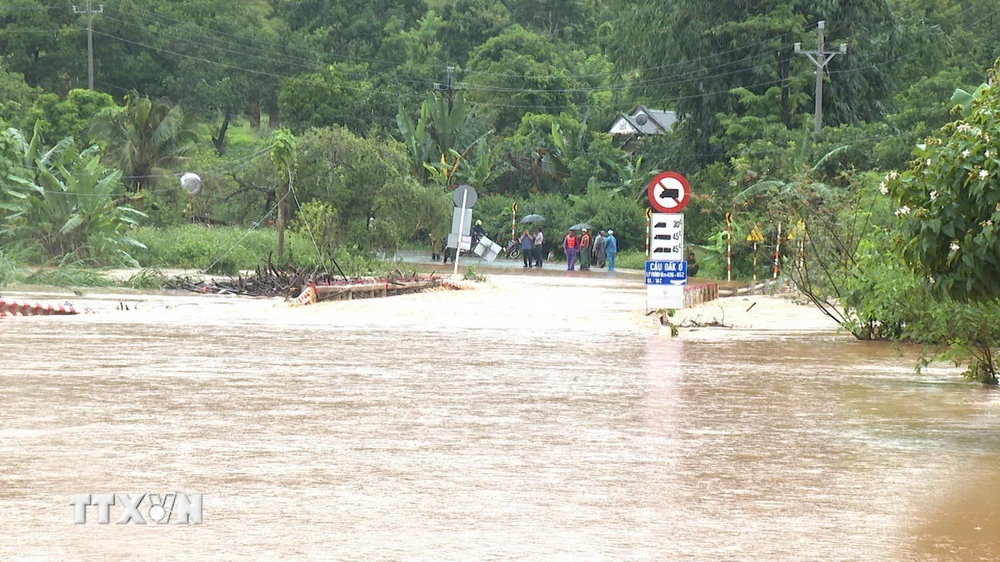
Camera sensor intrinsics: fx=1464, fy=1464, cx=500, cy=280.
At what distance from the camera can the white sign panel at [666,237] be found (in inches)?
912

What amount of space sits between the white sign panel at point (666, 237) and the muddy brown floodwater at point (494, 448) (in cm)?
323

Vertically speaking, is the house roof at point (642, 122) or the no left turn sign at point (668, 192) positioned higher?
the house roof at point (642, 122)

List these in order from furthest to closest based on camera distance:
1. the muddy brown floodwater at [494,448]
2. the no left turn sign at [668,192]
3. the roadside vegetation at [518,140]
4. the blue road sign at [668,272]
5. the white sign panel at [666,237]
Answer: the blue road sign at [668,272]
the white sign panel at [666,237]
the no left turn sign at [668,192]
the roadside vegetation at [518,140]
the muddy brown floodwater at [494,448]

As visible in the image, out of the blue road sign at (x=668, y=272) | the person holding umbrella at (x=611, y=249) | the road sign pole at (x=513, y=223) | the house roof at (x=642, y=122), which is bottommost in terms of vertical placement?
the blue road sign at (x=668, y=272)

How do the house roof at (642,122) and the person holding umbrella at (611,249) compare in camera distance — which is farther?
the house roof at (642,122)

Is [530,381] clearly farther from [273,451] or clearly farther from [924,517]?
[924,517]

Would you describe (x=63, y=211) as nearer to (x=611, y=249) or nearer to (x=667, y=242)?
(x=667, y=242)

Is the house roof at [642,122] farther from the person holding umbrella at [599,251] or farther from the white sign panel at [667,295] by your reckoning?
the white sign panel at [667,295]

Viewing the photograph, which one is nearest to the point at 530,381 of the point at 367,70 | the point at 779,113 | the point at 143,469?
the point at 143,469

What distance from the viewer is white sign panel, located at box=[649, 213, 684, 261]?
23.2 m

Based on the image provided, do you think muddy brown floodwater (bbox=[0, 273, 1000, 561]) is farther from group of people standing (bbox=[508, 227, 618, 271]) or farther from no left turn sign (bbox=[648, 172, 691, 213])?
group of people standing (bbox=[508, 227, 618, 271])
